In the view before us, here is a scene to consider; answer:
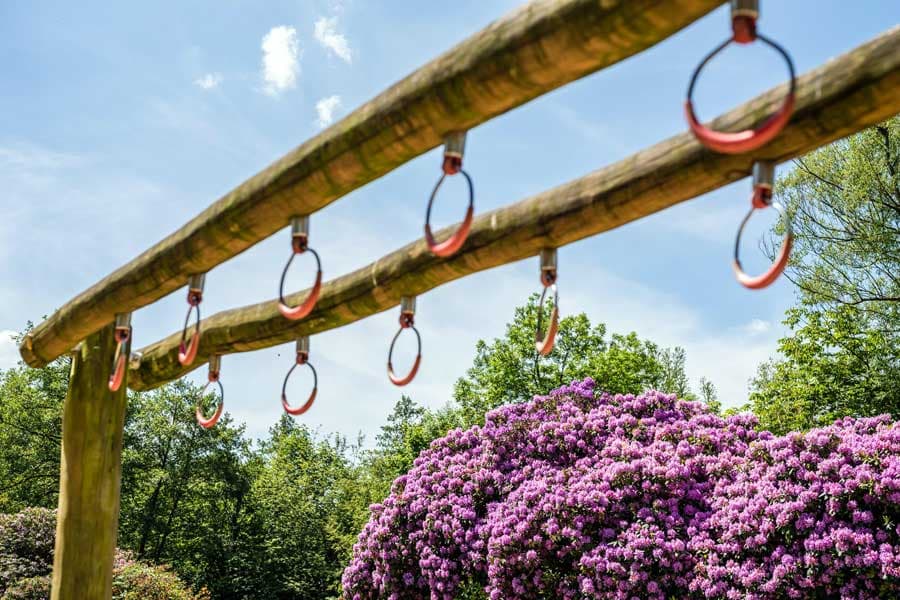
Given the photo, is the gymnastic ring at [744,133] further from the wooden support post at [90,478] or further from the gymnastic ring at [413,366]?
the wooden support post at [90,478]

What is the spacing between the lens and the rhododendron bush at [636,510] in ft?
28.7

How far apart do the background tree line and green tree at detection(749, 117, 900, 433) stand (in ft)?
0.11

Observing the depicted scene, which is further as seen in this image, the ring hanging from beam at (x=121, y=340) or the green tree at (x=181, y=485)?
the green tree at (x=181, y=485)

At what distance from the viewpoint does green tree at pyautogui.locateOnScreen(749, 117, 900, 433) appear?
2023 cm

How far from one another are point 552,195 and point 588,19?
3.76 feet

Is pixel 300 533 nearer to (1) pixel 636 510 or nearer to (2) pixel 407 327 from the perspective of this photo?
(1) pixel 636 510

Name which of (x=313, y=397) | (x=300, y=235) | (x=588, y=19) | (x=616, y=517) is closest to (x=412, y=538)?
(x=616, y=517)

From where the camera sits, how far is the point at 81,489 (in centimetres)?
550

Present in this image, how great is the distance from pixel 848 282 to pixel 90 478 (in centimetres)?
1964

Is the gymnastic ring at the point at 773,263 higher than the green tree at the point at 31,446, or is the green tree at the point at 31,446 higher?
the green tree at the point at 31,446

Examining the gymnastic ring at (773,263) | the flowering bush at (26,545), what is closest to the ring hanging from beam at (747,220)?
the gymnastic ring at (773,263)

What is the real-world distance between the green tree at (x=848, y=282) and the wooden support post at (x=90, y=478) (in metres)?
17.5

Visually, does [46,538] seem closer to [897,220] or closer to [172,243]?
[172,243]

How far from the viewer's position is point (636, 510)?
409 inches
